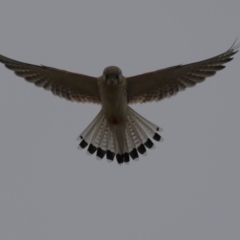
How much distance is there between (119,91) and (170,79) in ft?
3.30

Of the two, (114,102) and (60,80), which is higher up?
(60,80)

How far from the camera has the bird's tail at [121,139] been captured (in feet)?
50.8

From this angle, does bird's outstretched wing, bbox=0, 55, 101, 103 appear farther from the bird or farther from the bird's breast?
the bird's breast

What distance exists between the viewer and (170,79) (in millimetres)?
14969

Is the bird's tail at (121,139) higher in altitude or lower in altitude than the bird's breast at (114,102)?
lower

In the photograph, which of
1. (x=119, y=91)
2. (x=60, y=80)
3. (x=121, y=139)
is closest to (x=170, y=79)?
(x=119, y=91)

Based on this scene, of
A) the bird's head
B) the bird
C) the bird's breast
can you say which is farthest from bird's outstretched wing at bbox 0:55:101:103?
the bird's head

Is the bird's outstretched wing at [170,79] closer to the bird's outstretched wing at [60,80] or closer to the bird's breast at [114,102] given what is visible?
the bird's breast at [114,102]

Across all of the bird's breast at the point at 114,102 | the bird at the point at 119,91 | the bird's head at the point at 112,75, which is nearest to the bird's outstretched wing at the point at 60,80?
the bird at the point at 119,91

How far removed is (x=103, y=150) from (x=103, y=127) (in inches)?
18.2

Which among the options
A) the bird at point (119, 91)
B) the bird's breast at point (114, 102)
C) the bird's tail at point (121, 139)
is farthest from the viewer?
the bird's tail at point (121, 139)

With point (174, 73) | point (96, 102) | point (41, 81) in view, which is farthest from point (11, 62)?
point (174, 73)

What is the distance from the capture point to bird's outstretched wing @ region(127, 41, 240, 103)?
14719 mm

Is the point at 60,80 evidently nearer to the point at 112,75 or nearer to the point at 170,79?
the point at 112,75
